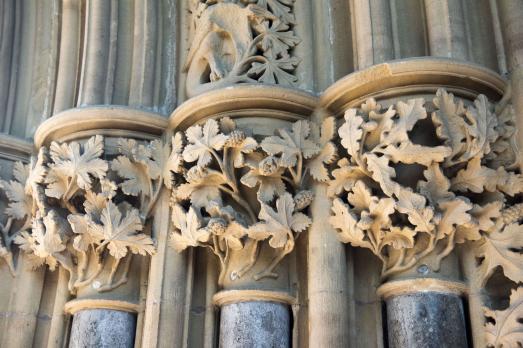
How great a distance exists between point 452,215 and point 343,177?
377 millimetres

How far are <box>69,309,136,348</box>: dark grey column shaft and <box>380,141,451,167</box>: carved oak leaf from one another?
3.65 feet

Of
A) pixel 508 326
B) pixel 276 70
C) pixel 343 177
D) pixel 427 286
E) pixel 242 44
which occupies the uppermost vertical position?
pixel 242 44

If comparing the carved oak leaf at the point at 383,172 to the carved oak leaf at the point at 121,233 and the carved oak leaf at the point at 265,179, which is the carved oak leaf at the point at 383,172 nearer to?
the carved oak leaf at the point at 265,179

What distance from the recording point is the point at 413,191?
2119mm

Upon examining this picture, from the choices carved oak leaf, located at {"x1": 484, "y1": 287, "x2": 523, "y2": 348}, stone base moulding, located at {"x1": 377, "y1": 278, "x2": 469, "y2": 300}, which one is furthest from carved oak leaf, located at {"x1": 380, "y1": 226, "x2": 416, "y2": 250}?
carved oak leaf, located at {"x1": 484, "y1": 287, "x2": 523, "y2": 348}

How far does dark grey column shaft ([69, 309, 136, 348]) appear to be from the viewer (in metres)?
2.44

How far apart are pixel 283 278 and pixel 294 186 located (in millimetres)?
313

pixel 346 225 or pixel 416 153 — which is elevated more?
pixel 416 153

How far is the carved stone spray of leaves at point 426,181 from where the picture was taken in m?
2.06

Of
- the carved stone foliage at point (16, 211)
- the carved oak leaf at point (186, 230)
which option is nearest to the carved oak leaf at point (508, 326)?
the carved oak leaf at point (186, 230)

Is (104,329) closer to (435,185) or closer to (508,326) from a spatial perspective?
(435,185)

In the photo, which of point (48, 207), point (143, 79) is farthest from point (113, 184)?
point (143, 79)

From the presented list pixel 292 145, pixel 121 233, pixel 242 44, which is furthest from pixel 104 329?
pixel 242 44

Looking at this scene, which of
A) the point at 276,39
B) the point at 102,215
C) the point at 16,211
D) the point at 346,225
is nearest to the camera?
the point at 346,225
